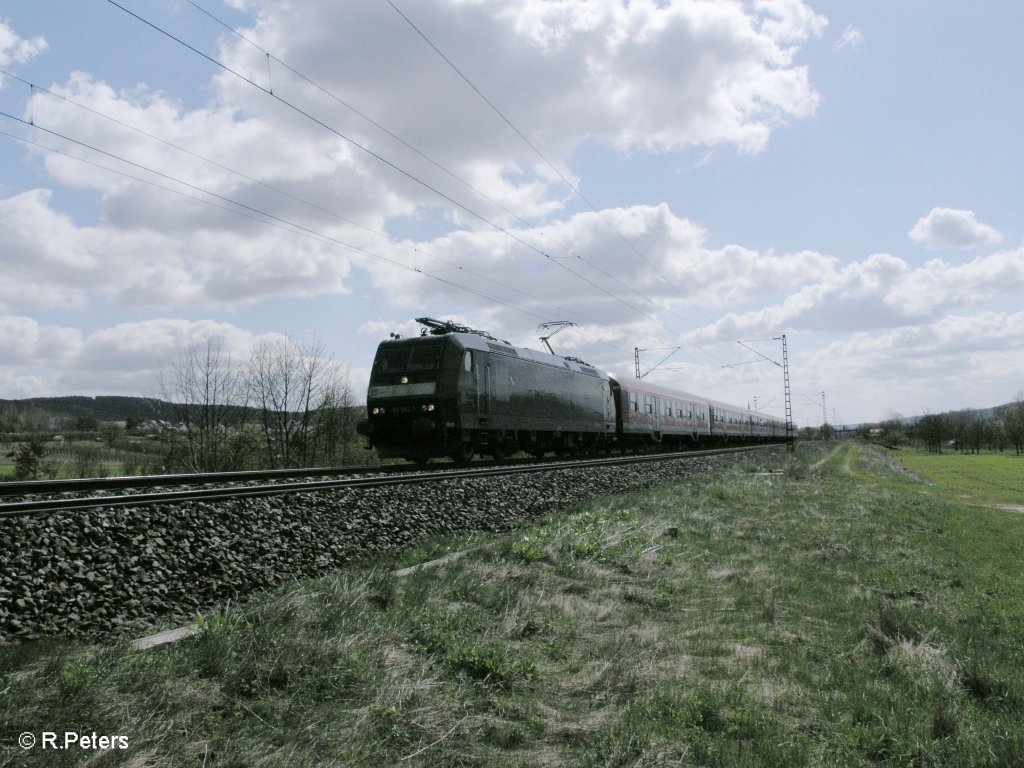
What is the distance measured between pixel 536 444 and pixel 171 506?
55.9 feet

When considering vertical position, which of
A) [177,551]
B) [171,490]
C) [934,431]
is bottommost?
[177,551]

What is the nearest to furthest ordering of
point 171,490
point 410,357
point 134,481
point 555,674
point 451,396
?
point 555,674, point 171,490, point 134,481, point 451,396, point 410,357

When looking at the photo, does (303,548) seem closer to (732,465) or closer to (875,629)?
(875,629)

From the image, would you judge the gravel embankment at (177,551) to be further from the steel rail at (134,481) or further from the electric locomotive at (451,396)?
the electric locomotive at (451,396)

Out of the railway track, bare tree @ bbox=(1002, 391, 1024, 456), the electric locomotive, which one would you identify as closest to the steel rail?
the railway track

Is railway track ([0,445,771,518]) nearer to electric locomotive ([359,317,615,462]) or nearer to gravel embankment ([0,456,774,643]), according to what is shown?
gravel embankment ([0,456,774,643])

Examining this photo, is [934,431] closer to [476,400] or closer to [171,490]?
[476,400]

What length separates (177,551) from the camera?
6273mm

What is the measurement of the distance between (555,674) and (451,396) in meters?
12.3

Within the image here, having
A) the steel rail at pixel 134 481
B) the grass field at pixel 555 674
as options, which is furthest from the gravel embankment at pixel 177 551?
the steel rail at pixel 134 481

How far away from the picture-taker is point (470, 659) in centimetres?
502

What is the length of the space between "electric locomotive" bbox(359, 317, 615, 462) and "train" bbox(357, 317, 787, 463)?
0.08 feet

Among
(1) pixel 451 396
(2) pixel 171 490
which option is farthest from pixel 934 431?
(2) pixel 171 490

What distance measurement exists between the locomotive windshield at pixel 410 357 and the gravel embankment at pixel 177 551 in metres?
7.57
